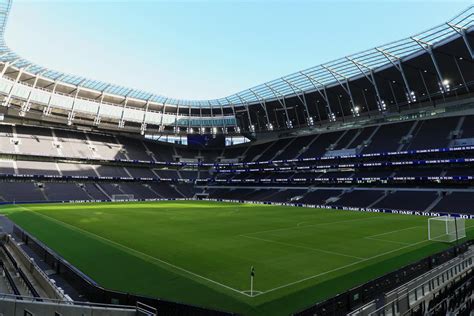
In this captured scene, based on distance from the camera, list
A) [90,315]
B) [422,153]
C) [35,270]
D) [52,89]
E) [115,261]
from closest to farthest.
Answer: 1. [90,315]
2. [35,270]
3. [115,261]
4. [422,153]
5. [52,89]

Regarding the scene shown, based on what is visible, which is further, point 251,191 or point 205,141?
point 205,141

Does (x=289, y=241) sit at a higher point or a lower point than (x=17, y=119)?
lower

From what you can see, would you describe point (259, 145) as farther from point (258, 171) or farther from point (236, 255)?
point (236, 255)

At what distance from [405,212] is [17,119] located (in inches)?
3027

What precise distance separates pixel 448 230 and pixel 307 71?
129 ft

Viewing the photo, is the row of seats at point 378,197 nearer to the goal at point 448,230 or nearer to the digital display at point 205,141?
Result: the goal at point 448,230

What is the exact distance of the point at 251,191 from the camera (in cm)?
7250

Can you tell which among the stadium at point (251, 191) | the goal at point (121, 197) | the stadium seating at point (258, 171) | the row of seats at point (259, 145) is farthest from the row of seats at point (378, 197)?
the goal at point (121, 197)

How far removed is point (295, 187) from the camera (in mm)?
68312

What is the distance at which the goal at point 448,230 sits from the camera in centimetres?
2341

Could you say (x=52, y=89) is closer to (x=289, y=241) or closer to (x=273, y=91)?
(x=273, y=91)

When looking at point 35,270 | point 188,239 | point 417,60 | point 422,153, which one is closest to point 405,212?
point 422,153

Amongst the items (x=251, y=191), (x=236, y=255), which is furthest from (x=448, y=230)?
(x=251, y=191)

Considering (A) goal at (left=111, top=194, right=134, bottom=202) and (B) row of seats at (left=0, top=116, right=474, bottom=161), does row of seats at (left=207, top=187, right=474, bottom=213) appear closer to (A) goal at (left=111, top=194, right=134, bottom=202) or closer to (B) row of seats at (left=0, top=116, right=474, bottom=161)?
(B) row of seats at (left=0, top=116, right=474, bottom=161)
